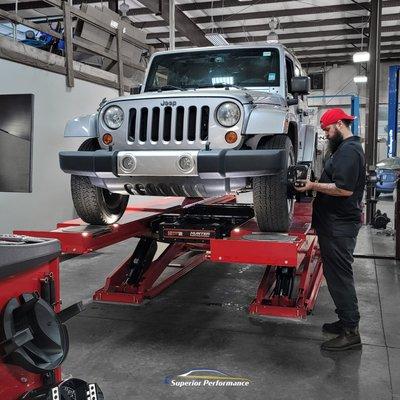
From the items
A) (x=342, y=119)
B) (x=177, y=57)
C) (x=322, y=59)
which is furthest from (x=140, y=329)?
(x=322, y=59)

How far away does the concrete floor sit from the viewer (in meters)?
2.75

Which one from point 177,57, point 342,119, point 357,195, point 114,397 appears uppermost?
point 177,57

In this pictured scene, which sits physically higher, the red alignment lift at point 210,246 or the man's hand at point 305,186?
the man's hand at point 305,186

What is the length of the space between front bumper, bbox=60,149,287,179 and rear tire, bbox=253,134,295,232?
16 cm

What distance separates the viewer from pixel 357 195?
335cm

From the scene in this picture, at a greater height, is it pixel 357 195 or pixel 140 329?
pixel 357 195

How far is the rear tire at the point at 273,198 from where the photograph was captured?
3.30 meters

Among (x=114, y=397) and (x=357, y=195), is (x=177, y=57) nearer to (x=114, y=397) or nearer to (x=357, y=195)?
(x=357, y=195)

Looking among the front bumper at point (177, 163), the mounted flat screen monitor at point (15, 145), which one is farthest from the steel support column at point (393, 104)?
the mounted flat screen monitor at point (15, 145)

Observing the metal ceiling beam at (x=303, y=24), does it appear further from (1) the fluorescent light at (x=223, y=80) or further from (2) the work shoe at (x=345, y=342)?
(2) the work shoe at (x=345, y=342)

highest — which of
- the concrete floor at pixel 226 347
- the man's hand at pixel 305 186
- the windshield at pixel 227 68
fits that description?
the windshield at pixel 227 68

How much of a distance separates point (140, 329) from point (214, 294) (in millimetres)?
1157

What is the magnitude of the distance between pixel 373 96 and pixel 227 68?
5.67 m

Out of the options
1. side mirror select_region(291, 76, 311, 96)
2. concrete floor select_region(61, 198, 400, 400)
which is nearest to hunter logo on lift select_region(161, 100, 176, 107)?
side mirror select_region(291, 76, 311, 96)
